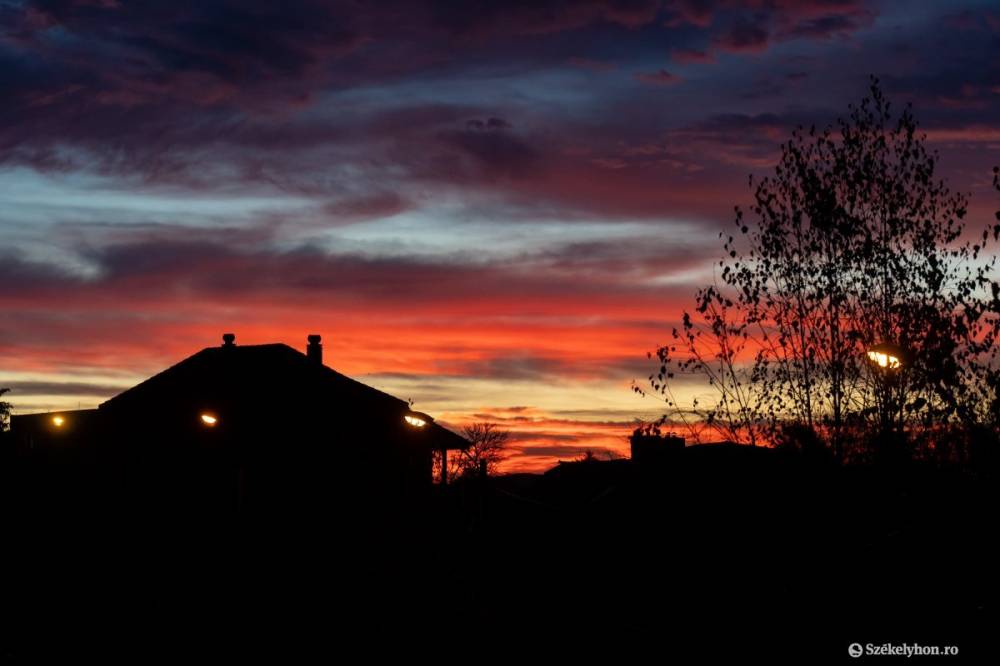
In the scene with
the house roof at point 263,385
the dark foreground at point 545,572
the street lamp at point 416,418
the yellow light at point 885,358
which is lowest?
the dark foreground at point 545,572

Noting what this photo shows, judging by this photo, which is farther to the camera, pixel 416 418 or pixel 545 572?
pixel 545 572

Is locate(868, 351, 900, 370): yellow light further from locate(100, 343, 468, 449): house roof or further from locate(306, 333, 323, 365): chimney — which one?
locate(306, 333, 323, 365): chimney

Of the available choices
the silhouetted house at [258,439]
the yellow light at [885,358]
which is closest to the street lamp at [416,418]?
the silhouetted house at [258,439]

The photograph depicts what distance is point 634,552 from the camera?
40844 mm

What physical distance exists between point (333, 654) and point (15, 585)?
14.6m

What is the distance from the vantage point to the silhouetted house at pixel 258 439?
41.6 m

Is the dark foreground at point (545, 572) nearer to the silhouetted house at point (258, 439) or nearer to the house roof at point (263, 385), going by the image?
the silhouetted house at point (258, 439)

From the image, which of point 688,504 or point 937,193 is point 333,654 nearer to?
point 937,193

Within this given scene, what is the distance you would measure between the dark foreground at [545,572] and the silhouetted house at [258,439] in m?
0.90

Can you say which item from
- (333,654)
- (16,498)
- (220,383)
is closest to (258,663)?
(333,654)

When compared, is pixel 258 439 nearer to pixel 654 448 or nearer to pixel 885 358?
pixel 654 448

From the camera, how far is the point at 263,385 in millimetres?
44000

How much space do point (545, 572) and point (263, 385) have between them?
13729mm

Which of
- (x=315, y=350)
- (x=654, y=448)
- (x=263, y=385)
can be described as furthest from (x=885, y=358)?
(x=315, y=350)
